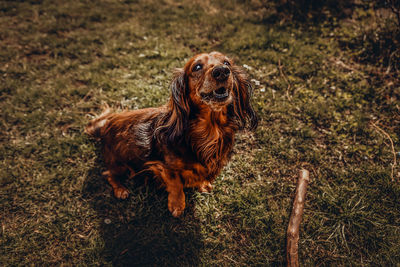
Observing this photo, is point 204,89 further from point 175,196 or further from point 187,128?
point 175,196

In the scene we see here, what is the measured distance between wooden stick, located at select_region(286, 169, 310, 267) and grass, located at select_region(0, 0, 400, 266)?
133 millimetres

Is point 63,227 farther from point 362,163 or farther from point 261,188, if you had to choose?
point 362,163

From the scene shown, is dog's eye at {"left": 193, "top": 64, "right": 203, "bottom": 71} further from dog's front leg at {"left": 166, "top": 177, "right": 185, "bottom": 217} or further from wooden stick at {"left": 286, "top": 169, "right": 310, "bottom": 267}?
wooden stick at {"left": 286, "top": 169, "right": 310, "bottom": 267}

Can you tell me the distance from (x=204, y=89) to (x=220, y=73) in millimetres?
189

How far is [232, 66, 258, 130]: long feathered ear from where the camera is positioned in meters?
2.13

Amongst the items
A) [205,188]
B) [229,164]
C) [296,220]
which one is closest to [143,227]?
[205,188]

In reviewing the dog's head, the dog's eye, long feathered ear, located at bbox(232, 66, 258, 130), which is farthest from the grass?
the dog's eye

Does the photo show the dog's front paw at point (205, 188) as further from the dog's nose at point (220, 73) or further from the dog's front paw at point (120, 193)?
the dog's nose at point (220, 73)

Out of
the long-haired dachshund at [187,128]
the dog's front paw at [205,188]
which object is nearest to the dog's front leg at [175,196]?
the long-haired dachshund at [187,128]

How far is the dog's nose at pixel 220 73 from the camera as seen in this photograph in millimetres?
1709

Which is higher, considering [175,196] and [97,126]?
[97,126]

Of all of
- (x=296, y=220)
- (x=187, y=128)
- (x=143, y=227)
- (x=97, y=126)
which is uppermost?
(x=187, y=128)

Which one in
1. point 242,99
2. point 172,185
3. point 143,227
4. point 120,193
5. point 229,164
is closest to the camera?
point 242,99

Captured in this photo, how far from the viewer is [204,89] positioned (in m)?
1.82
